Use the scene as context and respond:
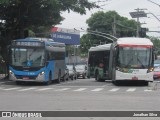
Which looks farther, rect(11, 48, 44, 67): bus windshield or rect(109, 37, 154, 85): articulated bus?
rect(11, 48, 44, 67): bus windshield

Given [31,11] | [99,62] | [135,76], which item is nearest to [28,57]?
[135,76]

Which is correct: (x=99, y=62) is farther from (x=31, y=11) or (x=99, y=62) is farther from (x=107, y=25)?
(x=107, y=25)

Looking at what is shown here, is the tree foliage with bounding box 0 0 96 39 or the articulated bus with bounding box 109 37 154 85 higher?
the tree foliage with bounding box 0 0 96 39

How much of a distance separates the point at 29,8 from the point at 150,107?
87.8ft

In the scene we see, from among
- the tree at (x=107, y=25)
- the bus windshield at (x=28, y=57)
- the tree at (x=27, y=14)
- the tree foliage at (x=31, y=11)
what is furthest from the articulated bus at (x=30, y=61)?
the tree at (x=107, y=25)

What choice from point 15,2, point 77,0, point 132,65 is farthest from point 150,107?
point 77,0

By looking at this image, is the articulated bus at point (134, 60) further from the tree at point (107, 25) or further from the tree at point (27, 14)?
the tree at point (107, 25)

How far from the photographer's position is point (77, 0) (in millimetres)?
43938

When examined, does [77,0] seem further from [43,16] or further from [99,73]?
[99,73]

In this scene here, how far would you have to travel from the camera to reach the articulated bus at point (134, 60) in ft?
114

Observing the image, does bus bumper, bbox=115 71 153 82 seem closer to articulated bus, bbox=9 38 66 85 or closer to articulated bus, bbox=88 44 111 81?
articulated bus, bbox=9 38 66 85

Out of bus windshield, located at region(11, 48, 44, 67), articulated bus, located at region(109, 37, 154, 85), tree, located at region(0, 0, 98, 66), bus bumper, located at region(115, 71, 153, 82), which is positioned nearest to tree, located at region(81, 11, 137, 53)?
tree, located at region(0, 0, 98, 66)

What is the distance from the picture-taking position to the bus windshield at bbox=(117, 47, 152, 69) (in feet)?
115

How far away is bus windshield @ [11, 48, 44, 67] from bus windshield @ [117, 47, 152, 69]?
5.41m
